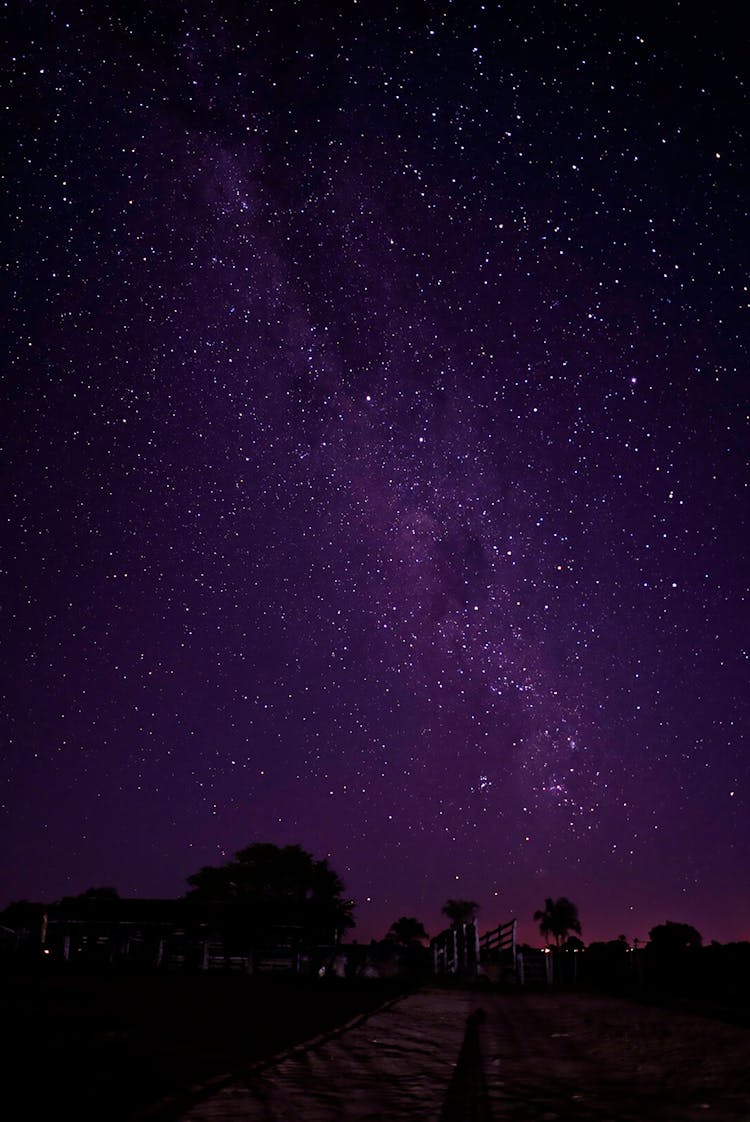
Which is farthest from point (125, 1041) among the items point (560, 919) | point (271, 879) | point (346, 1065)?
point (560, 919)

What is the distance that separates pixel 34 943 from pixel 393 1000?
21.4 meters

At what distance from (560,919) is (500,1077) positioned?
76332 millimetres

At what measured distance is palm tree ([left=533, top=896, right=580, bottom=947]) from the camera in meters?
75.0

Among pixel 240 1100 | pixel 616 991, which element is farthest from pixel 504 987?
pixel 240 1100

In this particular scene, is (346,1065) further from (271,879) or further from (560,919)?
(560,919)

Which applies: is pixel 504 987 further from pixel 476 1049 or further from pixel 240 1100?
pixel 240 1100

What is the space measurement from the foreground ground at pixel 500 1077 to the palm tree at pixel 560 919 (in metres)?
69.9

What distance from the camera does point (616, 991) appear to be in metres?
22.3

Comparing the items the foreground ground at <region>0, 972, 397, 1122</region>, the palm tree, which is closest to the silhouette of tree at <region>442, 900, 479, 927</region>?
the palm tree

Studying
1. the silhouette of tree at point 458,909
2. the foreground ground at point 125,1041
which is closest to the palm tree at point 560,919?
the silhouette of tree at point 458,909

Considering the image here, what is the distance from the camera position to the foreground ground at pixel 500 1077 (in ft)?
15.5

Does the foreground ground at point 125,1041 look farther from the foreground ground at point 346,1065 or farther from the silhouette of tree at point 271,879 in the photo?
the silhouette of tree at point 271,879

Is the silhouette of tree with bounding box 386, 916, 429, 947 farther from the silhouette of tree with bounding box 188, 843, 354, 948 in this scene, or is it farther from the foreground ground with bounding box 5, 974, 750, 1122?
the foreground ground with bounding box 5, 974, 750, 1122

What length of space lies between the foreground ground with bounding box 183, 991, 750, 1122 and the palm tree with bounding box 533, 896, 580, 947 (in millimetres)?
69871
